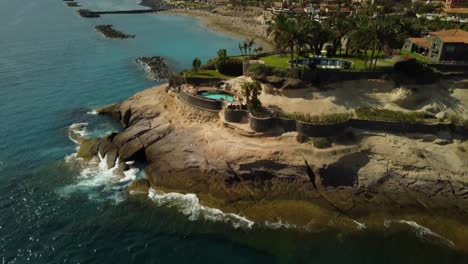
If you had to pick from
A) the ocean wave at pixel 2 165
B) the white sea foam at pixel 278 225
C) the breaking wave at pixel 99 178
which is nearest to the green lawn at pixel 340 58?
the breaking wave at pixel 99 178

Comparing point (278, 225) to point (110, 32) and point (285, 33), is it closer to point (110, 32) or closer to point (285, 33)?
point (285, 33)

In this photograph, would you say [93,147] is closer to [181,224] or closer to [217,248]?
[181,224]

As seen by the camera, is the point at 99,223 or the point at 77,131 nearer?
the point at 99,223

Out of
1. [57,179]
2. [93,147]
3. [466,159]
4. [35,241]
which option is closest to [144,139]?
[93,147]

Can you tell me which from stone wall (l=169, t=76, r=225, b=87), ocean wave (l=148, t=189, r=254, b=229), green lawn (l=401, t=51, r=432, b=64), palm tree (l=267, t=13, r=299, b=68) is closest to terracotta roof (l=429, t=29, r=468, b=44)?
green lawn (l=401, t=51, r=432, b=64)

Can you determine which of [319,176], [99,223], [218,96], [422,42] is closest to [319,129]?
[319,176]

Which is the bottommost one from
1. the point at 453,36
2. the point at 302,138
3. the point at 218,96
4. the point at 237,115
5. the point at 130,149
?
the point at 130,149
